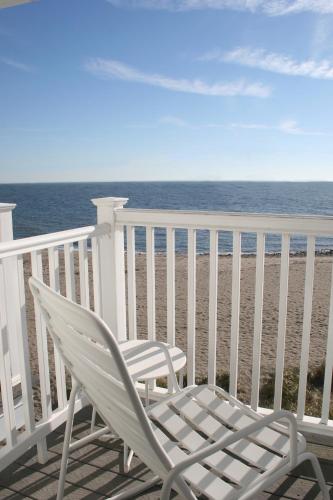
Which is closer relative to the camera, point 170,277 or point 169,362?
point 169,362

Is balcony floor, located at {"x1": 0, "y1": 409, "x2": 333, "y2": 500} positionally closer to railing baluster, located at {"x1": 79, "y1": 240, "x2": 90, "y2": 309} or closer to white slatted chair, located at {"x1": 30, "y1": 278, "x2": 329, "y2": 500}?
white slatted chair, located at {"x1": 30, "y1": 278, "x2": 329, "y2": 500}

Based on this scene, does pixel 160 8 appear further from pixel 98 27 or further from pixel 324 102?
pixel 324 102

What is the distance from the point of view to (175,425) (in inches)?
69.2

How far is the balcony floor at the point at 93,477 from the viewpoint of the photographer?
1965 mm

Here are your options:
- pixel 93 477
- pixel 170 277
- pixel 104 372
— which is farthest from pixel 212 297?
pixel 104 372

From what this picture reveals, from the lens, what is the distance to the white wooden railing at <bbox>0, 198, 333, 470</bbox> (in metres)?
2.06

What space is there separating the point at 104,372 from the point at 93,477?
1037mm

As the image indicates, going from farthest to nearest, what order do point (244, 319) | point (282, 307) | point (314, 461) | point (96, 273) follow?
point (244, 319)
point (96, 273)
point (282, 307)
point (314, 461)

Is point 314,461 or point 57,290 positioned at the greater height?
point 57,290

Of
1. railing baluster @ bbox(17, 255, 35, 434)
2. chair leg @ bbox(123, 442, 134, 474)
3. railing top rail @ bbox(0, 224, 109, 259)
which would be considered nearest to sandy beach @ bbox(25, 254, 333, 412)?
railing baluster @ bbox(17, 255, 35, 434)

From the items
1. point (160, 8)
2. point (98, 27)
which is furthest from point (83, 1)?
point (160, 8)

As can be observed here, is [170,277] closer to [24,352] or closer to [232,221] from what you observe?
[232,221]

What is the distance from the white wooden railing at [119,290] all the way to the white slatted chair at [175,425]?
409 mm

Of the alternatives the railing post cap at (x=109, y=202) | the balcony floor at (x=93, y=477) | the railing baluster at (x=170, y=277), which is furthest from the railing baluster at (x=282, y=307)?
the railing post cap at (x=109, y=202)
